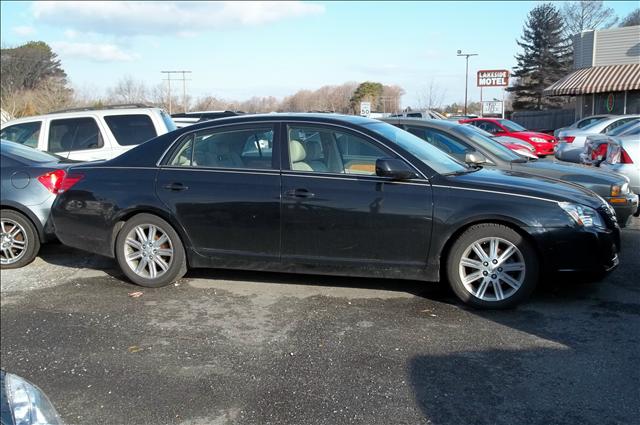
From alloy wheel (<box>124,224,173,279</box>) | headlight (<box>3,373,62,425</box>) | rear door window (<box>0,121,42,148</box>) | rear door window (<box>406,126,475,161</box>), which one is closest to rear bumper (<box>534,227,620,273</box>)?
rear door window (<box>406,126,475,161</box>)

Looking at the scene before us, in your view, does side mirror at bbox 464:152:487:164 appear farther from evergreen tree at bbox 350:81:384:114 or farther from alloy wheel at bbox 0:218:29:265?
evergreen tree at bbox 350:81:384:114

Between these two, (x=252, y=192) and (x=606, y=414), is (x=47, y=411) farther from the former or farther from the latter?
(x=252, y=192)

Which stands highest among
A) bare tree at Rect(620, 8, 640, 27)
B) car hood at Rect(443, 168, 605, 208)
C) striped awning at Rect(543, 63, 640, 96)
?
bare tree at Rect(620, 8, 640, 27)

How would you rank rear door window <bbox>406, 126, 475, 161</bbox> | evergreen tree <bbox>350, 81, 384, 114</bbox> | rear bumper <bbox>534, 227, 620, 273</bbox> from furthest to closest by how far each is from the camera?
evergreen tree <bbox>350, 81, 384, 114</bbox> < rear door window <bbox>406, 126, 475, 161</bbox> < rear bumper <bbox>534, 227, 620, 273</bbox>

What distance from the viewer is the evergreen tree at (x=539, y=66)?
40250 millimetres

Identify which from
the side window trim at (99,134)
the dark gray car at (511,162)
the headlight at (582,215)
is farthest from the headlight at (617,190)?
the side window trim at (99,134)

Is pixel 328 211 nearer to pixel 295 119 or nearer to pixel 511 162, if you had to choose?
pixel 295 119

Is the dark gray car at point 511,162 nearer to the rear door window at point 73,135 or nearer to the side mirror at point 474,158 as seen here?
the side mirror at point 474,158

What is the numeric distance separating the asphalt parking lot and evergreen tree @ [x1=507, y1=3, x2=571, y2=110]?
3157 centimetres

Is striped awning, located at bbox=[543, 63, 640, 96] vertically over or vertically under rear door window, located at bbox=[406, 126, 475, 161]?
over

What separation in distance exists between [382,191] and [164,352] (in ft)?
7.17

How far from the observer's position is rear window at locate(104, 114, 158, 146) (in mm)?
9312

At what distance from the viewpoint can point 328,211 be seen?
525cm

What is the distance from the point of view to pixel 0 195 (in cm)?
689
